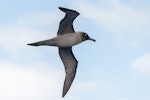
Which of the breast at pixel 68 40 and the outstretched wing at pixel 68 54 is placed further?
the outstretched wing at pixel 68 54

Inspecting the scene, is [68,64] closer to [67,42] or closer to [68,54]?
[68,54]

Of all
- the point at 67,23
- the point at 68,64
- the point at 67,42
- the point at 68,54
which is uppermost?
the point at 67,23

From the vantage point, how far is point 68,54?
2528 centimetres

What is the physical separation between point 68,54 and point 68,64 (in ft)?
2.51

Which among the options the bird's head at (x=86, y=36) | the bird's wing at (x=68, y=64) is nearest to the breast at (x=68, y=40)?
the bird's head at (x=86, y=36)

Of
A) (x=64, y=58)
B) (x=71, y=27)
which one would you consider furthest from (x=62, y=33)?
(x=64, y=58)

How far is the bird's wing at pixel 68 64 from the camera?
81.7 ft

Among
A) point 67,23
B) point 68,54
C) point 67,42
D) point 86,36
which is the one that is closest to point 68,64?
point 68,54

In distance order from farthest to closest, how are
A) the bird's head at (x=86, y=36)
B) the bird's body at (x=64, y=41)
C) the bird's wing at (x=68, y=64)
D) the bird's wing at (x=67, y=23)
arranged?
the bird's wing at (x=68, y=64)
the bird's head at (x=86, y=36)
the bird's wing at (x=67, y=23)
the bird's body at (x=64, y=41)

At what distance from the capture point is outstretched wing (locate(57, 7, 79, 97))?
23664 millimetres

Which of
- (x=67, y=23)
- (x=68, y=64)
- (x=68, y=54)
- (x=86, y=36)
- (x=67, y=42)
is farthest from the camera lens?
(x=68, y=64)

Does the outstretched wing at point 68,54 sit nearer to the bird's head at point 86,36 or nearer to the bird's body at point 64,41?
the bird's body at point 64,41

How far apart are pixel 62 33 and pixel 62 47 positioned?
85 cm

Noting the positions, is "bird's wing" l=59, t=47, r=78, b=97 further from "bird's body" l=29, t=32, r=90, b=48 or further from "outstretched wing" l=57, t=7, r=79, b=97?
"bird's body" l=29, t=32, r=90, b=48
